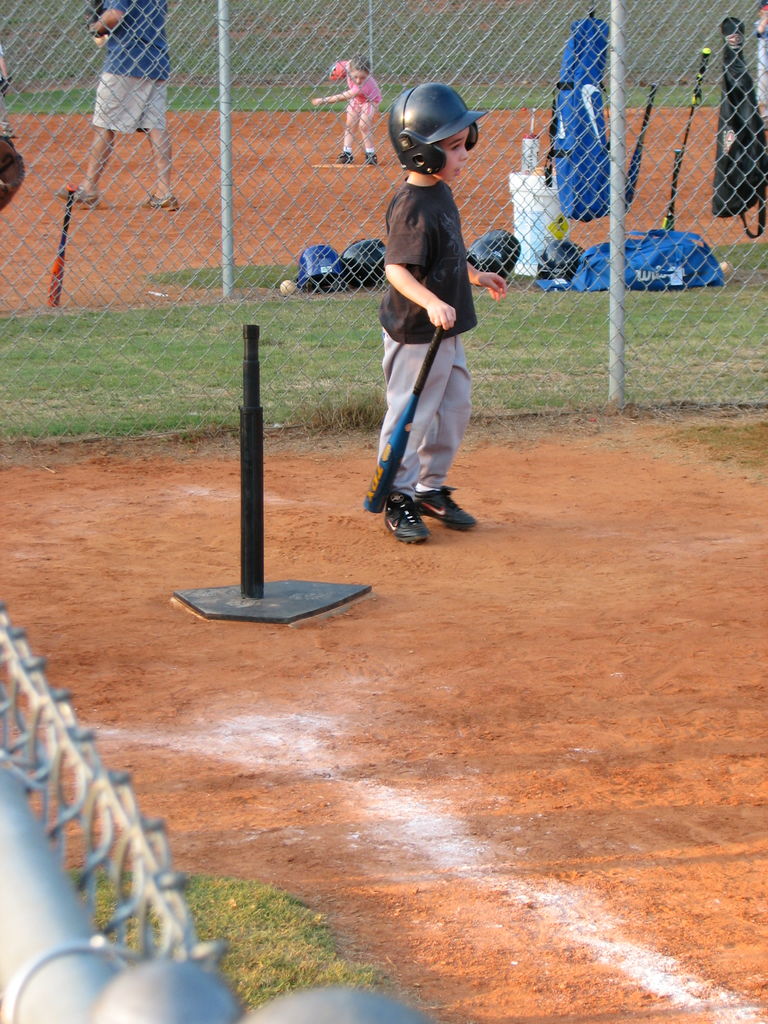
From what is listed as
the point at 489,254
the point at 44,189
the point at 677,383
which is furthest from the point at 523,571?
the point at 44,189

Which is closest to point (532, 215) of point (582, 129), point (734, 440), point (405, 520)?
point (582, 129)

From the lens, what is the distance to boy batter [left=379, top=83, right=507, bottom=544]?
17.3ft

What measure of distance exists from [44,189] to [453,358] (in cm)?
1012

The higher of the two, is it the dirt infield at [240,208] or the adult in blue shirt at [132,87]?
the adult in blue shirt at [132,87]

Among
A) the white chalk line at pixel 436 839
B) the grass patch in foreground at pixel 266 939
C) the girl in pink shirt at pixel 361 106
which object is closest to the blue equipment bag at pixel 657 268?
the girl in pink shirt at pixel 361 106

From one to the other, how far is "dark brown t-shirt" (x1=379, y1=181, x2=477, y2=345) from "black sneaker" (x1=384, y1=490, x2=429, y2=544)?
→ 64cm

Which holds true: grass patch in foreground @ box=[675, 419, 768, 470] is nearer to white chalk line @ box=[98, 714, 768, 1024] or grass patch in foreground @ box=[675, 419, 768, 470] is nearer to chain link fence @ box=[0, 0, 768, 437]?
chain link fence @ box=[0, 0, 768, 437]

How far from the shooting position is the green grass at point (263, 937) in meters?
2.52

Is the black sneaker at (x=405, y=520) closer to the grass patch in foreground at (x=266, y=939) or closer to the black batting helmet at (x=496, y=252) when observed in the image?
the grass patch in foreground at (x=266, y=939)

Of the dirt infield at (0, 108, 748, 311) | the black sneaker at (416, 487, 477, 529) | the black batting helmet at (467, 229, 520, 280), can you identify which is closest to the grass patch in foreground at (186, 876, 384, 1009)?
the black sneaker at (416, 487, 477, 529)

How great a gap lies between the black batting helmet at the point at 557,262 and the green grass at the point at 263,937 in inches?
346

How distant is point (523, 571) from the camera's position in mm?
5184

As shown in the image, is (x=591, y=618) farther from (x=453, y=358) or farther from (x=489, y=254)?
(x=489, y=254)

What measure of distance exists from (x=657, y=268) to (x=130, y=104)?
421 centimetres
